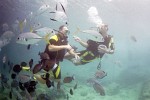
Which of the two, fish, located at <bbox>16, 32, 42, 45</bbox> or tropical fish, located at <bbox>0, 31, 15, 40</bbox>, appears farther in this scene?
tropical fish, located at <bbox>0, 31, 15, 40</bbox>

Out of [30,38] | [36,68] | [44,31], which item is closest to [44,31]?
[44,31]

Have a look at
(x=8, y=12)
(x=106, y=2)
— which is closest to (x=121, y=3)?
(x=106, y=2)

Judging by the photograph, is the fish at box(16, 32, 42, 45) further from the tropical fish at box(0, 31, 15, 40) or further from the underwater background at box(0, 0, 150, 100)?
the tropical fish at box(0, 31, 15, 40)

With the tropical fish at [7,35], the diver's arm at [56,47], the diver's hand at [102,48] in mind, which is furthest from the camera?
the tropical fish at [7,35]

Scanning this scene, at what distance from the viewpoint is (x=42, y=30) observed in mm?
6512

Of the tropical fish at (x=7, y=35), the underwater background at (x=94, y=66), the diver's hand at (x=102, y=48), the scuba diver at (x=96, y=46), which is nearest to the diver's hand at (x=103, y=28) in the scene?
the scuba diver at (x=96, y=46)

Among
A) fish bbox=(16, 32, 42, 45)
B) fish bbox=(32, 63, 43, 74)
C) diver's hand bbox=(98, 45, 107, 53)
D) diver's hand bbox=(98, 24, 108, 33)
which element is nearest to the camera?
fish bbox=(32, 63, 43, 74)

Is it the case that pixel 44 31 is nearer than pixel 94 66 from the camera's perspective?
Yes

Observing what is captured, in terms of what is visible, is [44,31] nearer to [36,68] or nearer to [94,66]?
[36,68]

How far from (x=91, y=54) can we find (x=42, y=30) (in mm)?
1988

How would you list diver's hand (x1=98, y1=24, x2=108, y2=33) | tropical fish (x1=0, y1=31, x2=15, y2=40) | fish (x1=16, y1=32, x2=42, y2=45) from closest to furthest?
fish (x1=16, y1=32, x2=42, y2=45)
diver's hand (x1=98, y1=24, x2=108, y2=33)
tropical fish (x1=0, y1=31, x2=15, y2=40)

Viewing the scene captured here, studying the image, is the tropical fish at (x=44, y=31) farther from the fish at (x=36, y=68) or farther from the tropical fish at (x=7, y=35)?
the tropical fish at (x=7, y=35)

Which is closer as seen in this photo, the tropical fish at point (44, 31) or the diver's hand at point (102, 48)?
the tropical fish at point (44, 31)

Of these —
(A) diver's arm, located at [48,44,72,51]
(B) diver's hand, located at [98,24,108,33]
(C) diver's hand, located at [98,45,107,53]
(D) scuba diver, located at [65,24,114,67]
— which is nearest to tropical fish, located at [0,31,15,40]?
(D) scuba diver, located at [65,24,114,67]
